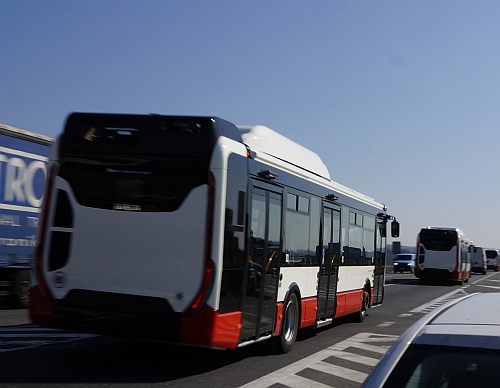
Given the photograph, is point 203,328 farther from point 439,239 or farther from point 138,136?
point 439,239

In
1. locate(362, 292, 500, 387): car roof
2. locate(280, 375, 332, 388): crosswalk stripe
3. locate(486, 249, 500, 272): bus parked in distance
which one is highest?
locate(486, 249, 500, 272): bus parked in distance

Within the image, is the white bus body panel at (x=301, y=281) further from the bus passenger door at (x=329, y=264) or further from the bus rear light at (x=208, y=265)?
the bus rear light at (x=208, y=265)

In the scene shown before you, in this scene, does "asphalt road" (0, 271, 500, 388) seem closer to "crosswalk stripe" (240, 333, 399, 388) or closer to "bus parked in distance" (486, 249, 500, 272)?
"crosswalk stripe" (240, 333, 399, 388)

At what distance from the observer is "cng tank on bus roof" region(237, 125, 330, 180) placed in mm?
10891

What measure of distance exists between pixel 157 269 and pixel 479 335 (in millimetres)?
5921

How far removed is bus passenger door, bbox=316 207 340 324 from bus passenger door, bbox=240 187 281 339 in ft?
8.85

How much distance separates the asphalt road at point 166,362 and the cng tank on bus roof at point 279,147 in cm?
274

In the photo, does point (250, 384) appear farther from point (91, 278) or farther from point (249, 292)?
point (91, 278)

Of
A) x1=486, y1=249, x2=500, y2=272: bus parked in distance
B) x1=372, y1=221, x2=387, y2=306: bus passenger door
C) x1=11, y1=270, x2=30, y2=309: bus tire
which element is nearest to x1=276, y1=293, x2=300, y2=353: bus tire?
x1=372, y1=221, x2=387, y2=306: bus passenger door

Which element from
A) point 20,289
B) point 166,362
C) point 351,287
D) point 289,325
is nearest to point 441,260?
point 351,287

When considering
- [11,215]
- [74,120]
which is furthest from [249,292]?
[11,215]

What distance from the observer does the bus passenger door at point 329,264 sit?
13.4 metres

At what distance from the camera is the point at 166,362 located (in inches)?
393

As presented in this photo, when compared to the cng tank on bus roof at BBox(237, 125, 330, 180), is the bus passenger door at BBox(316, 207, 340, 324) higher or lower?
lower
